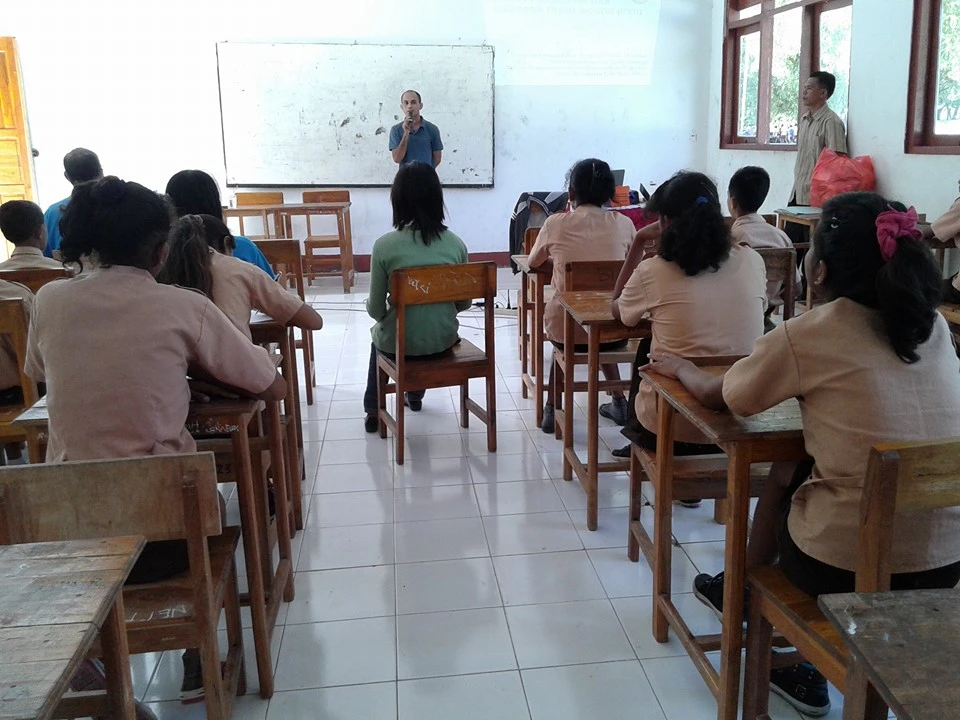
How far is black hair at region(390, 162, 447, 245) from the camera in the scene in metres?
3.00

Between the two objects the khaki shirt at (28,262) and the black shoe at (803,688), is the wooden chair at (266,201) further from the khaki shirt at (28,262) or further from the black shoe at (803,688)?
the black shoe at (803,688)

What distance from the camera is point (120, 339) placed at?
4.75ft

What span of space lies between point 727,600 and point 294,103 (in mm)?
6217

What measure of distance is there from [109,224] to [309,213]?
496cm

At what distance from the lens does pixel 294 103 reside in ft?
22.3

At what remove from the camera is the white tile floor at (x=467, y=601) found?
1.73 m

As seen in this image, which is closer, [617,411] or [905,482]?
[905,482]

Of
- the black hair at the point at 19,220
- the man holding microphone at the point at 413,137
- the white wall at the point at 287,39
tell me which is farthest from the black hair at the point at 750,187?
the white wall at the point at 287,39

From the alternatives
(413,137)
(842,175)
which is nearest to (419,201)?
(842,175)

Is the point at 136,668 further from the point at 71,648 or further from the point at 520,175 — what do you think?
the point at 520,175

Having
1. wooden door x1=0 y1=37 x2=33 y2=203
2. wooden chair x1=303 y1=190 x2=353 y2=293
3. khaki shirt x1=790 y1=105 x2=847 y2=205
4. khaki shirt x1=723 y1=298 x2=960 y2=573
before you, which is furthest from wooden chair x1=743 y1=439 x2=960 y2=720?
wooden door x1=0 y1=37 x2=33 y2=203

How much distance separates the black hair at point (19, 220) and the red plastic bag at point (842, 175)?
4.26 meters

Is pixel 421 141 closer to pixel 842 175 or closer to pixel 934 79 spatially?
pixel 842 175

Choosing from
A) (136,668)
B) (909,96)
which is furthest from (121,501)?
(909,96)
